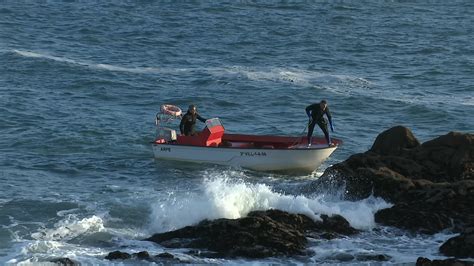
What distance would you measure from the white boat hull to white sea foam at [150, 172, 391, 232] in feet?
15.0

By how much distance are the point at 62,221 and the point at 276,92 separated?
742 inches

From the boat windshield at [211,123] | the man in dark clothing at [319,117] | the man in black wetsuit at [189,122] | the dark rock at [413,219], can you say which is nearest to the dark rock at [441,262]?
the dark rock at [413,219]

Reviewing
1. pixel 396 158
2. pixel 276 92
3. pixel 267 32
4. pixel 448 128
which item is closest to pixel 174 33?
pixel 267 32

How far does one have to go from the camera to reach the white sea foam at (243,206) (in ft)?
82.0

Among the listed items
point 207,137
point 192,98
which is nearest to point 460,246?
point 207,137

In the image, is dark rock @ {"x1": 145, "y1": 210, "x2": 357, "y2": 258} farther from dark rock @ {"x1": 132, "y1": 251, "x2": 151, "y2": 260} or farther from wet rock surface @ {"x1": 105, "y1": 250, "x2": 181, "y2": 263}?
dark rock @ {"x1": 132, "y1": 251, "x2": 151, "y2": 260}

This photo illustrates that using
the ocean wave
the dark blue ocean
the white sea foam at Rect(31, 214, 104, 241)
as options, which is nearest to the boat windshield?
the dark blue ocean

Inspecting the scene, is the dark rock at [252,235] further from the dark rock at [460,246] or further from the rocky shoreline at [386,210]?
the dark rock at [460,246]

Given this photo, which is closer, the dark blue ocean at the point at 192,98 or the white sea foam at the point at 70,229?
the white sea foam at the point at 70,229

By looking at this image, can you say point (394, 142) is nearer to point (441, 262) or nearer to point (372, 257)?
point (372, 257)

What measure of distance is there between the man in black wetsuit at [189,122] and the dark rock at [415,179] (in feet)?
20.1

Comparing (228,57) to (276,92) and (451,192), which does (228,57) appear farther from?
(451,192)

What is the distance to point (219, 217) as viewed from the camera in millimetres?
24719

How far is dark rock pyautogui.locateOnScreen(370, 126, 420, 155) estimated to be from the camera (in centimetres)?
2919
